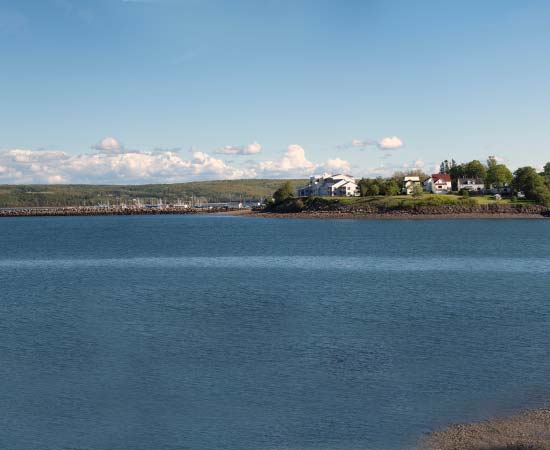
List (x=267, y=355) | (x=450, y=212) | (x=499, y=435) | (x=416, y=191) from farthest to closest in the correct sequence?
1. (x=416, y=191)
2. (x=450, y=212)
3. (x=267, y=355)
4. (x=499, y=435)

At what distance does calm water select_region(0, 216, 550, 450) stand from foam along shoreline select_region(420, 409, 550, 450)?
0.86m

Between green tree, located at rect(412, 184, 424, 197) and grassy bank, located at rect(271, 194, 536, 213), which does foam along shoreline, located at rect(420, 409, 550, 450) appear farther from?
green tree, located at rect(412, 184, 424, 197)

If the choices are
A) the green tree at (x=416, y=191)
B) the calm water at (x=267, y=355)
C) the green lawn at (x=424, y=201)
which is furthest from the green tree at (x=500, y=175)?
the calm water at (x=267, y=355)

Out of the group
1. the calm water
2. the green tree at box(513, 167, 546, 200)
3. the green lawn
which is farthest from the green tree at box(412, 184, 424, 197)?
the calm water

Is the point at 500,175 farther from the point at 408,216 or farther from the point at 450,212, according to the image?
the point at 408,216

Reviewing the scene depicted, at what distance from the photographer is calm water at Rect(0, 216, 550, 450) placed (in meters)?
21.5

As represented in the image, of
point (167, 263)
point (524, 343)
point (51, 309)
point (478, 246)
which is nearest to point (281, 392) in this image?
point (524, 343)

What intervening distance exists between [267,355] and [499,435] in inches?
519

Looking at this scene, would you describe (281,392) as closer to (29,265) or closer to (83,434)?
(83,434)

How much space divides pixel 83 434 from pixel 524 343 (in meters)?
22.9

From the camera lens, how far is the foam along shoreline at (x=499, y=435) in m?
19.2

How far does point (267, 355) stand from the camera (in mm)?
30500

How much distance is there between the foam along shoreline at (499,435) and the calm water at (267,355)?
861mm

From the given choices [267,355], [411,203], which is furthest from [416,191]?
[267,355]
